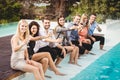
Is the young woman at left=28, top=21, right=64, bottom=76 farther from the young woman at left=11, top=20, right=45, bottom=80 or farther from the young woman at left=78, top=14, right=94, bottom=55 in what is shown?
the young woman at left=78, top=14, right=94, bottom=55

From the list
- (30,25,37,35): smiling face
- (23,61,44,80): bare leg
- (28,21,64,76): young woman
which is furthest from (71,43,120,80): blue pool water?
(23,61,44,80): bare leg

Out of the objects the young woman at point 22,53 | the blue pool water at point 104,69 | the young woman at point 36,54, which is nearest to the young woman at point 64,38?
the blue pool water at point 104,69

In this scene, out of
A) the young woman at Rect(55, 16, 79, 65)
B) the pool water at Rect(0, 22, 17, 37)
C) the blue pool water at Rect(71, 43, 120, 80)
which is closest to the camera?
the blue pool water at Rect(71, 43, 120, 80)

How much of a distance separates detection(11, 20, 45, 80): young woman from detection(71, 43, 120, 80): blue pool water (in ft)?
5.53

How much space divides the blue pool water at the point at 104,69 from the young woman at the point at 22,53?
66.4 inches

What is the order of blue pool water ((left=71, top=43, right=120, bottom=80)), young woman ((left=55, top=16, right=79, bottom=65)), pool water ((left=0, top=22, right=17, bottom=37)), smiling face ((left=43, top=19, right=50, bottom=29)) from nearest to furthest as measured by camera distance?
smiling face ((left=43, top=19, right=50, bottom=29)) < blue pool water ((left=71, top=43, right=120, bottom=80)) < young woman ((left=55, top=16, right=79, bottom=65)) < pool water ((left=0, top=22, right=17, bottom=37))

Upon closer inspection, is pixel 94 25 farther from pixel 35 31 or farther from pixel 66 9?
pixel 66 9

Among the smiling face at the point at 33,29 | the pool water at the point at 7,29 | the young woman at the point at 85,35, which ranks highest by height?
the smiling face at the point at 33,29

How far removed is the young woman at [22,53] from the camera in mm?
6551

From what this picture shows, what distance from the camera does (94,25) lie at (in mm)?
11359

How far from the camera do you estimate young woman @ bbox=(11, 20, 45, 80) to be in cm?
655

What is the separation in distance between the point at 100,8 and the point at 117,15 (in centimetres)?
136

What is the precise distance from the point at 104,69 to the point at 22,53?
3.36 metres

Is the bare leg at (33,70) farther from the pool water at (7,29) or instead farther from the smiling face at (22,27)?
the pool water at (7,29)
